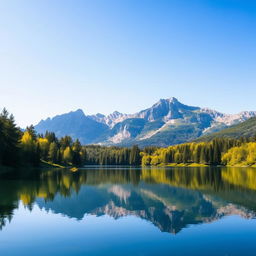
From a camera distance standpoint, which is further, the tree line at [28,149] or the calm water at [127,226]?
the tree line at [28,149]

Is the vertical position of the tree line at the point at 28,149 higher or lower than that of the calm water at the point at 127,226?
higher

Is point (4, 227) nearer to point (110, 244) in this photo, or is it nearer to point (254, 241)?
point (110, 244)

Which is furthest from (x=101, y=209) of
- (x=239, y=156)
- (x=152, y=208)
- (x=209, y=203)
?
(x=239, y=156)

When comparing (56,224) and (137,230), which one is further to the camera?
(56,224)

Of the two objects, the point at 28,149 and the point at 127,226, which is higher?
the point at 28,149

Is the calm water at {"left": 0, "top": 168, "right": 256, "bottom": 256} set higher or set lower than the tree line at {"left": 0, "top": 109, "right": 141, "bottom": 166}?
lower

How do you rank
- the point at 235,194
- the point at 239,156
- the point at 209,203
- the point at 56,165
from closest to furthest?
the point at 209,203 < the point at 235,194 < the point at 56,165 < the point at 239,156

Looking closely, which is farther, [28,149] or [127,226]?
[28,149]

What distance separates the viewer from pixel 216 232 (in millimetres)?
23891

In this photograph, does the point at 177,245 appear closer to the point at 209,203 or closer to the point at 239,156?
the point at 209,203

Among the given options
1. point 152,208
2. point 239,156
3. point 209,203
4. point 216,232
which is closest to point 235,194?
point 209,203

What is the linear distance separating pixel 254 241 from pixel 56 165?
142271 millimetres

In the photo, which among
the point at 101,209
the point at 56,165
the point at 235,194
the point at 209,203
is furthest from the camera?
the point at 56,165

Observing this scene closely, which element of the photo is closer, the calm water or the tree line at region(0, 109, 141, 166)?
the calm water
